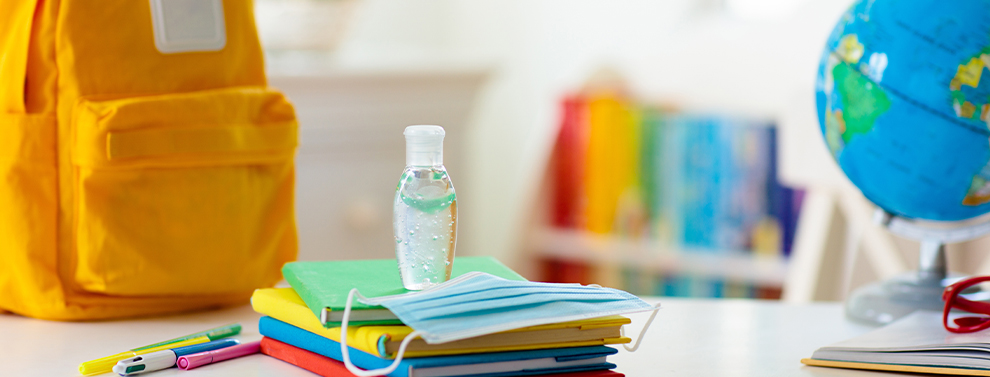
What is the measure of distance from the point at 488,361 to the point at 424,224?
0.12 m

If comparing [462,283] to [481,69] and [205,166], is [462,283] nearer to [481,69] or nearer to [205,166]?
[205,166]

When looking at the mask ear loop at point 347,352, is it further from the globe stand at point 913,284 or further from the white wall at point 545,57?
the white wall at point 545,57

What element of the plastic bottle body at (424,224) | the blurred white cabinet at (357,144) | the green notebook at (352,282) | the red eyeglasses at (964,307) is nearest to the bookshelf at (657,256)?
the blurred white cabinet at (357,144)

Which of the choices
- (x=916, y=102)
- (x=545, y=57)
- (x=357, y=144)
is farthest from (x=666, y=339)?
(x=545, y=57)

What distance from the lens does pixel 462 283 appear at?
2.04 feet

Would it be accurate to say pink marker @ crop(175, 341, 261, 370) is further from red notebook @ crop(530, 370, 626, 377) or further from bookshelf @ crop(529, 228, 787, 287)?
bookshelf @ crop(529, 228, 787, 287)

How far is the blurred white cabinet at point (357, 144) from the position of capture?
2080 mm

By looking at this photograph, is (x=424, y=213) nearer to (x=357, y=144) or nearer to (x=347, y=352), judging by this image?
(x=347, y=352)

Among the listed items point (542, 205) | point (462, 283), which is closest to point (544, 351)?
point (462, 283)

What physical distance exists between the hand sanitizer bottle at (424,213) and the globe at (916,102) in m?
0.38

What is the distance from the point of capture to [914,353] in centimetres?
69

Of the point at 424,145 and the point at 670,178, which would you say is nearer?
the point at 424,145

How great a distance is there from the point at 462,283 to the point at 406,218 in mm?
67

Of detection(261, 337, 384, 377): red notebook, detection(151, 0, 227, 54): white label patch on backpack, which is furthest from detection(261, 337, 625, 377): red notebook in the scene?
detection(151, 0, 227, 54): white label patch on backpack
